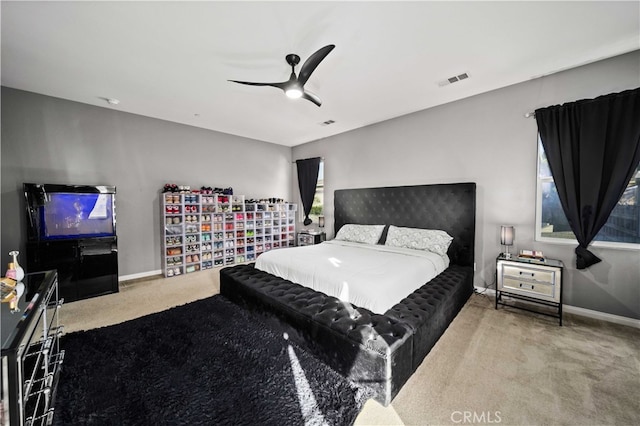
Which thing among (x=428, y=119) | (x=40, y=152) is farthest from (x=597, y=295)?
(x=40, y=152)

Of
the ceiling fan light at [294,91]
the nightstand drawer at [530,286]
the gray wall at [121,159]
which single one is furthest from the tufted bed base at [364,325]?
the gray wall at [121,159]

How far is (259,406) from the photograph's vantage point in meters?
1.62

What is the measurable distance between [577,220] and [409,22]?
284 cm

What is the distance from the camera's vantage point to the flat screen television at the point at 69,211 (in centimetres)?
325

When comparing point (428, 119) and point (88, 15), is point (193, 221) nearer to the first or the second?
point (88, 15)

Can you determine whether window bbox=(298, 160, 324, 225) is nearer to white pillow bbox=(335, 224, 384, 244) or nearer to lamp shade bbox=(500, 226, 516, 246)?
white pillow bbox=(335, 224, 384, 244)

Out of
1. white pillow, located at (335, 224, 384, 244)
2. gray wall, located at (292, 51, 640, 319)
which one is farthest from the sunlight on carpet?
gray wall, located at (292, 51, 640, 319)

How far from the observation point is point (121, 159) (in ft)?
13.8

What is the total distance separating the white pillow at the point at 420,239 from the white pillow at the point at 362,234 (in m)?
0.24

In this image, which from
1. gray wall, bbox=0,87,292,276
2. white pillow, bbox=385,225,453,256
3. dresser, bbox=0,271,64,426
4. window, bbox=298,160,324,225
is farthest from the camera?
window, bbox=298,160,324,225

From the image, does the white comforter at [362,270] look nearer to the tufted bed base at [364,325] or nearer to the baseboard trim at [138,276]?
the tufted bed base at [364,325]

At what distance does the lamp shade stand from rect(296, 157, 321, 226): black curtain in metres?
3.84

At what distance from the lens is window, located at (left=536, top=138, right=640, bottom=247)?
2.63 m

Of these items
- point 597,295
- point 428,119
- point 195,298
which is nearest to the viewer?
point 597,295
